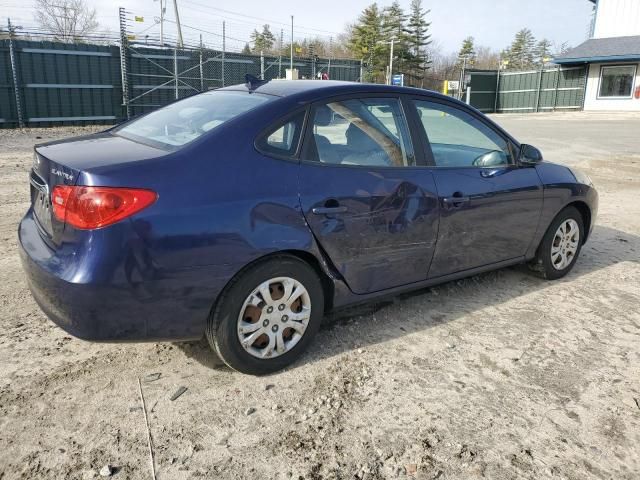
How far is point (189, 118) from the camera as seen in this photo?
3.38 metres

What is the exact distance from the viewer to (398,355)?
3391 millimetres

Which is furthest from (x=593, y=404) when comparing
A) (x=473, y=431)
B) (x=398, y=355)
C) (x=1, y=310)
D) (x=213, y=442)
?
(x=1, y=310)

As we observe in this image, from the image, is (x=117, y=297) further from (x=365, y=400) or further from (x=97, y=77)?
(x=97, y=77)

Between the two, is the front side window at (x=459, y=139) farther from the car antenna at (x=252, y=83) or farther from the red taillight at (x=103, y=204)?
the red taillight at (x=103, y=204)

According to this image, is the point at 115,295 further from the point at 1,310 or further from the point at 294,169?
the point at 1,310

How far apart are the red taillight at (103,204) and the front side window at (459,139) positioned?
2061mm

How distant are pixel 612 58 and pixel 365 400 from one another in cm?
3458

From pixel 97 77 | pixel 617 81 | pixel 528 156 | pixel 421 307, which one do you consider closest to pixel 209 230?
pixel 421 307

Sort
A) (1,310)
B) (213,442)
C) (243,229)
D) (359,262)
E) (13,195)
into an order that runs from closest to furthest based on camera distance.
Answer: (213,442)
(243,229)
(359,262)
(1,310)
(13,195)

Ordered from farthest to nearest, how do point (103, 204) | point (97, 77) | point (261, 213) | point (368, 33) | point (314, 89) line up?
point (368, 33) → point (97, 77) → point (314, 89) → point (261, 213) → point (103, 204)

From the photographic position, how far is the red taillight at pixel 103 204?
8.24 feet

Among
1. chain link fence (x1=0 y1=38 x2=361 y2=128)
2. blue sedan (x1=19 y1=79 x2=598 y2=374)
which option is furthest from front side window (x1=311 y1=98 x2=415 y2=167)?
chain link fence (x1=0 y1=38 x2=361 y2=128)

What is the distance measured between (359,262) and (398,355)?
0.64 meters

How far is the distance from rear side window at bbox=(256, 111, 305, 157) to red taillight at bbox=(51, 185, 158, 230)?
71cm
